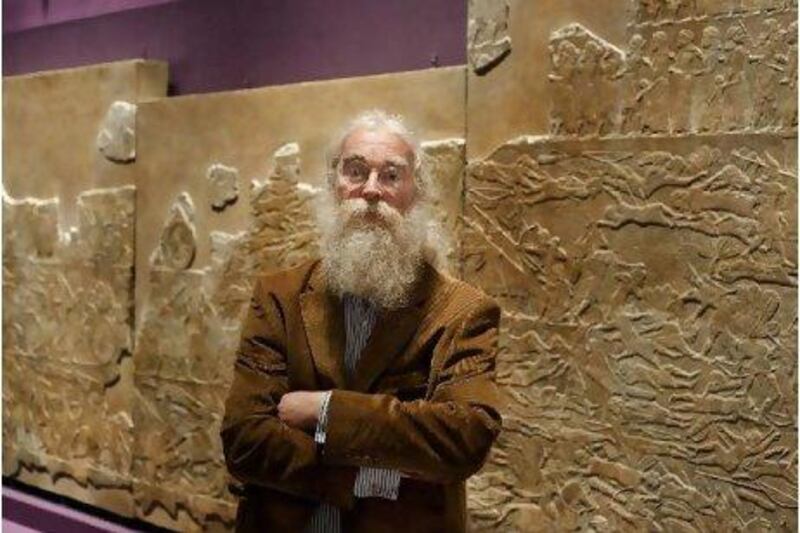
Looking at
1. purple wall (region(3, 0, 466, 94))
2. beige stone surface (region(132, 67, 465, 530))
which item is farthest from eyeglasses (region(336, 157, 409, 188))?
purple wall (region(3, 0, 466, 94))

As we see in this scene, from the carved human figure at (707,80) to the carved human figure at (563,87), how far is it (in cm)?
39

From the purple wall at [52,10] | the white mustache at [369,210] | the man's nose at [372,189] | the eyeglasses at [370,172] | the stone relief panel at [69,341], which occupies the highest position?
the purple wall at [52,10]

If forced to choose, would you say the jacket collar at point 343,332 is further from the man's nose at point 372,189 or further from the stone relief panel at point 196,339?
the stone relief panel at point 196,339

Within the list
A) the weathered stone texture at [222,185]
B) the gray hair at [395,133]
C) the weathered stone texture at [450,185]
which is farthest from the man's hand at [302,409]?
the weathered stone texture at [222,185]

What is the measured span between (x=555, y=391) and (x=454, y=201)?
28.1 inches

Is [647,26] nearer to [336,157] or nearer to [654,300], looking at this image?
[654,300]

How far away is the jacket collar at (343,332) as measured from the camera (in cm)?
261

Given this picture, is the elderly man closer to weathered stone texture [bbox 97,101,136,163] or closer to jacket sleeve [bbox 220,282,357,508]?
jacket sleeve [bbox 220,282,357,508]

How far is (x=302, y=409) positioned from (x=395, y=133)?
68 centimetres

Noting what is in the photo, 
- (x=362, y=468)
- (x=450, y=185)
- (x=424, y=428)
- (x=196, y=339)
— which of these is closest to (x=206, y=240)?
(x=196, y=339)

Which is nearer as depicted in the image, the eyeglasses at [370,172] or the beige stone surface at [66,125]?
the eyeglasses at [370,172]

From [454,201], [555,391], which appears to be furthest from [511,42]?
[555,391]

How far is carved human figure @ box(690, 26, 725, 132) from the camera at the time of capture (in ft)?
10.9

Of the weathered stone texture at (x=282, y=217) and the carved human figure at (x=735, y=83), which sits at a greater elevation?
the carved human figure at (x=735, y=83)
